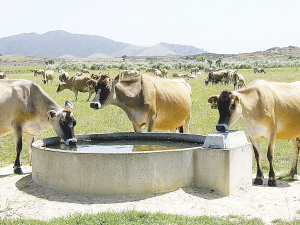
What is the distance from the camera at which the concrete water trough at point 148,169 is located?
7.54 m

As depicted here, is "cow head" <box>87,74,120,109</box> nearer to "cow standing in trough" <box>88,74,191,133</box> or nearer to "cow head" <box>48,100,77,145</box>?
"cow standing in trough" <box>88,74,191,133</box>

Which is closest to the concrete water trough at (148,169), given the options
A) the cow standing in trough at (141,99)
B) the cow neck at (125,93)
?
the cow standing in trough at (141,99)

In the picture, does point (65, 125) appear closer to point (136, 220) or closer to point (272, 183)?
point (136, 220)

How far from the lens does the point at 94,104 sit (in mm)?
10305

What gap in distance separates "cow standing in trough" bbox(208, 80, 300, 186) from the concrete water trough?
2.12 feet

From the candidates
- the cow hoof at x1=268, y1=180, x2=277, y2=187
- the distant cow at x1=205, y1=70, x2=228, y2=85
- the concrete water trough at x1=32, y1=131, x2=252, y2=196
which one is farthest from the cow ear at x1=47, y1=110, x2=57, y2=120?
the distant cow at x1=205, y1=70, x2=228, y2=85

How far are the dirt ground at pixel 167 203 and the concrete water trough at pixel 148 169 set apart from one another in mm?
164

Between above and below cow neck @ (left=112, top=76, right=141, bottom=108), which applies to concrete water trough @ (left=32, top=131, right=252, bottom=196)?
below

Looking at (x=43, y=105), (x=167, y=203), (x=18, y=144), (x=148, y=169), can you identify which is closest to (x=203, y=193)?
(x=167, y=203)

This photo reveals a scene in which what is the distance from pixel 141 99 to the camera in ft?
35.3

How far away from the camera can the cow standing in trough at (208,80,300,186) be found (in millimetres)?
8703

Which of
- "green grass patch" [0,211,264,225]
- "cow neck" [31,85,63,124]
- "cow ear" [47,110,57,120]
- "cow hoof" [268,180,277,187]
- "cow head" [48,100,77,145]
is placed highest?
"cow neck" [31,85,63,124]

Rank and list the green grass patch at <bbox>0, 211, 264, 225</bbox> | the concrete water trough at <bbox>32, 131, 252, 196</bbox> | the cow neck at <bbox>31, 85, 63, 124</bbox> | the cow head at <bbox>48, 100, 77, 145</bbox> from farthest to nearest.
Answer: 1. the cow neck at <bbox>31, 85, 63, 124</bbox>
2. the cow head at <bbox>48, 100, 77, 145</bbox>
3. the concrete water trough at <bbox>32, 131, 252, 196</bbox>
4. the green grass patch at <bbox>0, 211, 264, 225</bbox>

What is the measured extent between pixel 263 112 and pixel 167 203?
11.2ft
